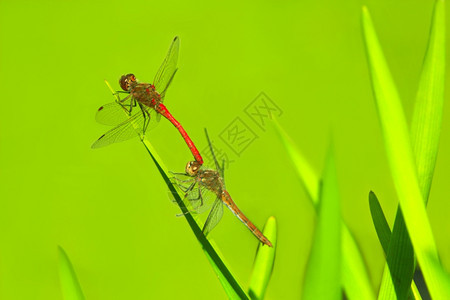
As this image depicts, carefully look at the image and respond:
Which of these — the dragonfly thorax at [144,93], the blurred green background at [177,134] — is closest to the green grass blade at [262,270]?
the dragonfly thorax at [144,93]

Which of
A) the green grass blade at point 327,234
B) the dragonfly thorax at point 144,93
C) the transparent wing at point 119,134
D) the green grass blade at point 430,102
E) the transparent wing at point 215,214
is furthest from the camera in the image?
the dragonfly thorax at point 144,93

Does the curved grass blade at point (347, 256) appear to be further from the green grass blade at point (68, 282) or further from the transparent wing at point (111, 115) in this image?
the transparent wing at point (111, 115)

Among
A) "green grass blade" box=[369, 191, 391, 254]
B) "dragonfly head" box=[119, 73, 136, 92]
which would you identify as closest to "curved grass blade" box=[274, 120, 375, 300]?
"green grass blade" box=[369, 191, 391, 254]

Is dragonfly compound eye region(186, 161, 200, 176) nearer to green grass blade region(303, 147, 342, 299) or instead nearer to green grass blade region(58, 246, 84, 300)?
green grass blade region(58, 246, 84, 300)

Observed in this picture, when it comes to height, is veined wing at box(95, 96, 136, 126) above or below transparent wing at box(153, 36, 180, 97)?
below

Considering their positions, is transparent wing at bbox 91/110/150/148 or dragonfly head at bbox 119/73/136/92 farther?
dragonfly head at bbox 119/73/136/92

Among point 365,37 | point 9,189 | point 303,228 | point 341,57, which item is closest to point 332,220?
point 365,37

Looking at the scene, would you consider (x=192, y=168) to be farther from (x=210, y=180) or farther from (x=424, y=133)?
(x=424, y=133)
